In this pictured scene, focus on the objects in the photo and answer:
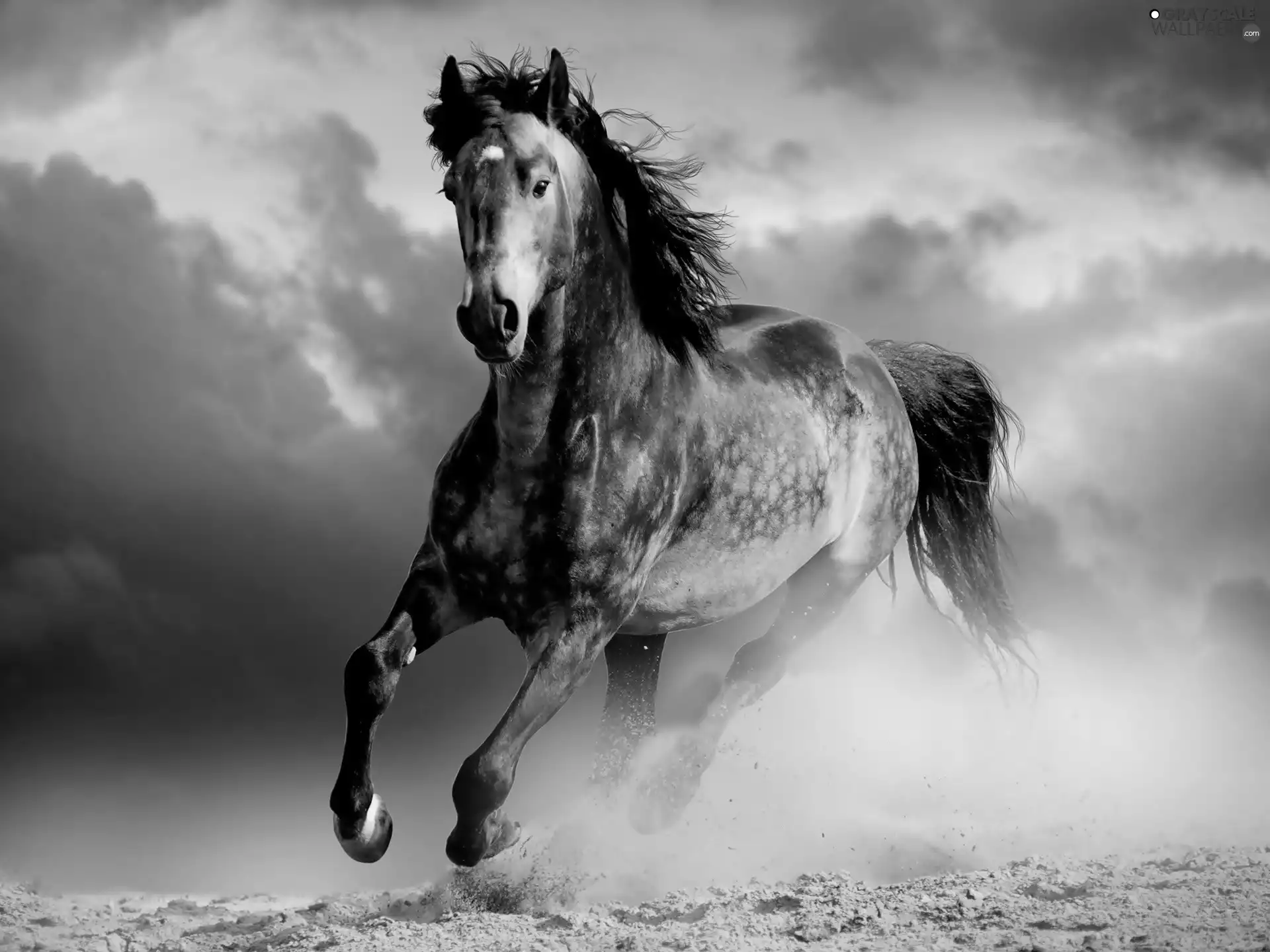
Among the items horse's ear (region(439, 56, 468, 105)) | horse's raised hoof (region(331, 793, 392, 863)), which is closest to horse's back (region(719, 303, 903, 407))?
horse's ear (region(439, 56, 468, 105))

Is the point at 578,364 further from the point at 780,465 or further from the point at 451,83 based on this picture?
the point at 780,465

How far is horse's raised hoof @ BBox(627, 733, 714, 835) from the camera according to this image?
559cm

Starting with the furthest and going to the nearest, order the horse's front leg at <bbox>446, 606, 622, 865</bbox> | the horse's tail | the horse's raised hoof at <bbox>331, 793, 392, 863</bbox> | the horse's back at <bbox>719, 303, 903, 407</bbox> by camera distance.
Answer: the horse's tail
the horse's back at <bbox>719, 303, 903, 407</bbox>
the horse's raised hoof at <bbox>331, 793, 392, 863</bbox>
the horse's front leg at <bbox>446, 606, 622, 865</bbox>

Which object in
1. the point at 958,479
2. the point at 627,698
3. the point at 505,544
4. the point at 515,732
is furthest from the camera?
the point at 958,479

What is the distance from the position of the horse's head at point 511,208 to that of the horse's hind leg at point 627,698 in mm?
2070

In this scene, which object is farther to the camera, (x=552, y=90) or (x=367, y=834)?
(x=552, y=90)

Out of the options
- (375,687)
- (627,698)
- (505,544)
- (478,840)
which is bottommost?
(478,840)

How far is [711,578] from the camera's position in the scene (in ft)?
18.4

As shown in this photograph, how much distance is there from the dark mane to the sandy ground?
229cm

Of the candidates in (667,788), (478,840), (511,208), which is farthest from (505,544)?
(667,788)

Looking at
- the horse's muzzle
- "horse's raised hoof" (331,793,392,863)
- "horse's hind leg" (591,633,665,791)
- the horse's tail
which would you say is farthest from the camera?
the horse's tail

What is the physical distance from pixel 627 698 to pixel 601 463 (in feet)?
5.61

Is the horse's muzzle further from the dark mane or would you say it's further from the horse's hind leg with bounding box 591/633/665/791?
the horse's hind leg with bounding box 591/633/665/791

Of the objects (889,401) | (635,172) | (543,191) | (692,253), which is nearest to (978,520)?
(889,401)
